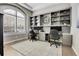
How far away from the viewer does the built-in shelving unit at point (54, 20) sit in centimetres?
198

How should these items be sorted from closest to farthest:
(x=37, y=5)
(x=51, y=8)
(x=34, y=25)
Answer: (x=37, y=5) → (x=51, y=8) → (x=34, y=25)

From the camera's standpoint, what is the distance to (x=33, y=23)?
2012 millimetres

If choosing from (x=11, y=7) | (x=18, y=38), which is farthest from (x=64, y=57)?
(x=11, y=7)

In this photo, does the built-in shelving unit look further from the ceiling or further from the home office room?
the ceiling

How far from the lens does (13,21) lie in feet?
6.03

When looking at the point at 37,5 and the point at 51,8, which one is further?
the point at 51,8

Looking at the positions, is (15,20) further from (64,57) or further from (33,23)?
(64,57)

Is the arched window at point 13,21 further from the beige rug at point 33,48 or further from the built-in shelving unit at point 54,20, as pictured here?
the beige rug at point 33,48

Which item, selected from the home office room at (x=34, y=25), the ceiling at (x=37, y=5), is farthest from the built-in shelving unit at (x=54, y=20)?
the ceiling at (x=37, y=5)

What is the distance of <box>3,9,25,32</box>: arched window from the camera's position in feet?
5.70

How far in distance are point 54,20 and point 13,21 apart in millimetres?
1136

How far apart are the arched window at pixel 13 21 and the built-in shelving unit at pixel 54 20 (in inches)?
10.8

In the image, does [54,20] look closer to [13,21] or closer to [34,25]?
[34,25]

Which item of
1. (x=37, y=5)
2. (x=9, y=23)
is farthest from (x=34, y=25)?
(x=9, y=23)
